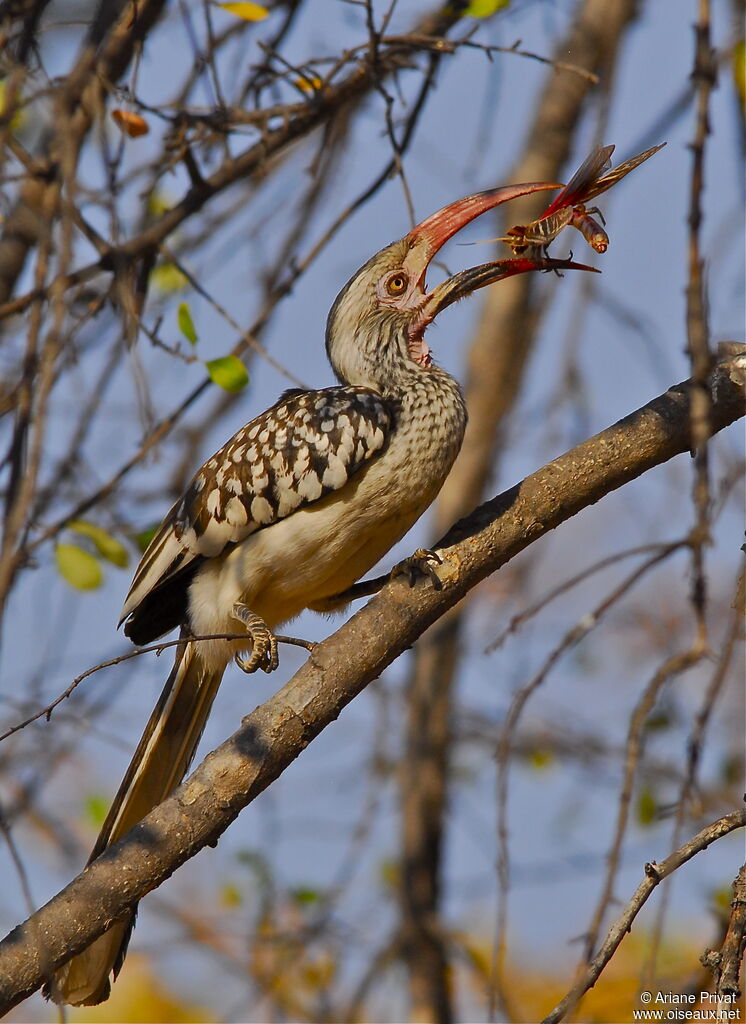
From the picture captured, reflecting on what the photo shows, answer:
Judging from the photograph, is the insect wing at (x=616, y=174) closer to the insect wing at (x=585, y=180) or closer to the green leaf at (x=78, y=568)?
the insect wing at (x=585, y=180)

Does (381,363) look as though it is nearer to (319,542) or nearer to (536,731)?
(319,542)

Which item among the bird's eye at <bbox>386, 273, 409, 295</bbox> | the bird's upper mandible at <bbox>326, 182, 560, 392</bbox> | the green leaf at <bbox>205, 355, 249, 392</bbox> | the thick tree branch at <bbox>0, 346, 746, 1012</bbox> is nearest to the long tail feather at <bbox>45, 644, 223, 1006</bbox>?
the thick tree branch at <bbox>0, 346, 746, 1012</bbox>

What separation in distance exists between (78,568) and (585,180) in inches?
61.1

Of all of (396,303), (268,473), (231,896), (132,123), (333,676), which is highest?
(132,123)

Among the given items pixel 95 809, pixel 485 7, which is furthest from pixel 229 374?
pixel 95 809

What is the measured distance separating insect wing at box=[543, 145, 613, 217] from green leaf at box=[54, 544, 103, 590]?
4.73 feet

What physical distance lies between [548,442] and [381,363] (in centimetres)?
144

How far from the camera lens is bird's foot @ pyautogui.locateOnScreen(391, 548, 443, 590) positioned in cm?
245

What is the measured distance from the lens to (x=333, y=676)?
7.66ft

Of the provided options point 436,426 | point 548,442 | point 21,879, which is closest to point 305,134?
point 436,426

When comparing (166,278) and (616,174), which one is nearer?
(616,174)

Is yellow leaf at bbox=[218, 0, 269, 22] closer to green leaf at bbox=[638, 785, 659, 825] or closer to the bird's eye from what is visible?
the bird's eye

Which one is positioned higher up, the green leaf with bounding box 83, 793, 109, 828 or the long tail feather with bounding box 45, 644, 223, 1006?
the green leaf with bounding box 83, 793, 109, 828

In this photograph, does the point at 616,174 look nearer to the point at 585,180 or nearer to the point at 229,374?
the point at 585,180
